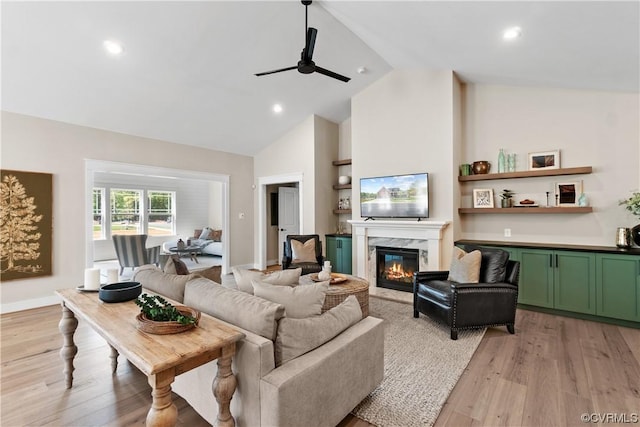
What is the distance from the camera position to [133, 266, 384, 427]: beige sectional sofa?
1476 mm

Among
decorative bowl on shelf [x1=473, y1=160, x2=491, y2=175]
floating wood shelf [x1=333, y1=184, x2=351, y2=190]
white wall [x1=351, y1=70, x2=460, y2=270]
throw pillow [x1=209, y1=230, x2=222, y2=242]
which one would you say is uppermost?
white wall [x1=351, y1=70, x2=460, y2=270]

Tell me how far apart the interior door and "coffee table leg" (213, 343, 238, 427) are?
18.7 ft

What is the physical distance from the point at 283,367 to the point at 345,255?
4.38m

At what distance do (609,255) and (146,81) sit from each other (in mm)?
6052

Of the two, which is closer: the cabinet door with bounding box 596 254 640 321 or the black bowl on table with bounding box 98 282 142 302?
the black bowl on table with bounding box 98 282 142 302

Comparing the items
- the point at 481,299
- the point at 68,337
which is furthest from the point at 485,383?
the point at 68,337

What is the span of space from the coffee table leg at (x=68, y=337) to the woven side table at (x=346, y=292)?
6.88 feet

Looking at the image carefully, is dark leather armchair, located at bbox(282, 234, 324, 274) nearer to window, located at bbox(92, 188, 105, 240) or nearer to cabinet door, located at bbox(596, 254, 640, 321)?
cabinet door, located at bbox(596, 254, 640, 321)

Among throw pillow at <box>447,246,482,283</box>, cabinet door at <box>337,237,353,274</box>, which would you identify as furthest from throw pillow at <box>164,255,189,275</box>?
cabinet door at <box>337,237,353,274</box>

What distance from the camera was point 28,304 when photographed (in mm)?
4172

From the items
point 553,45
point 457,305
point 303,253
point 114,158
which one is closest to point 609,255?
point 457,305

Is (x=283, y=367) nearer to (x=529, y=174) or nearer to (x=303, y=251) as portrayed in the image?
(x=303, y=251)

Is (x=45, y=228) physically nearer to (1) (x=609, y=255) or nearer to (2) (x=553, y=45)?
(2) (x=553, y=45)

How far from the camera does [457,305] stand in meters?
3.13
